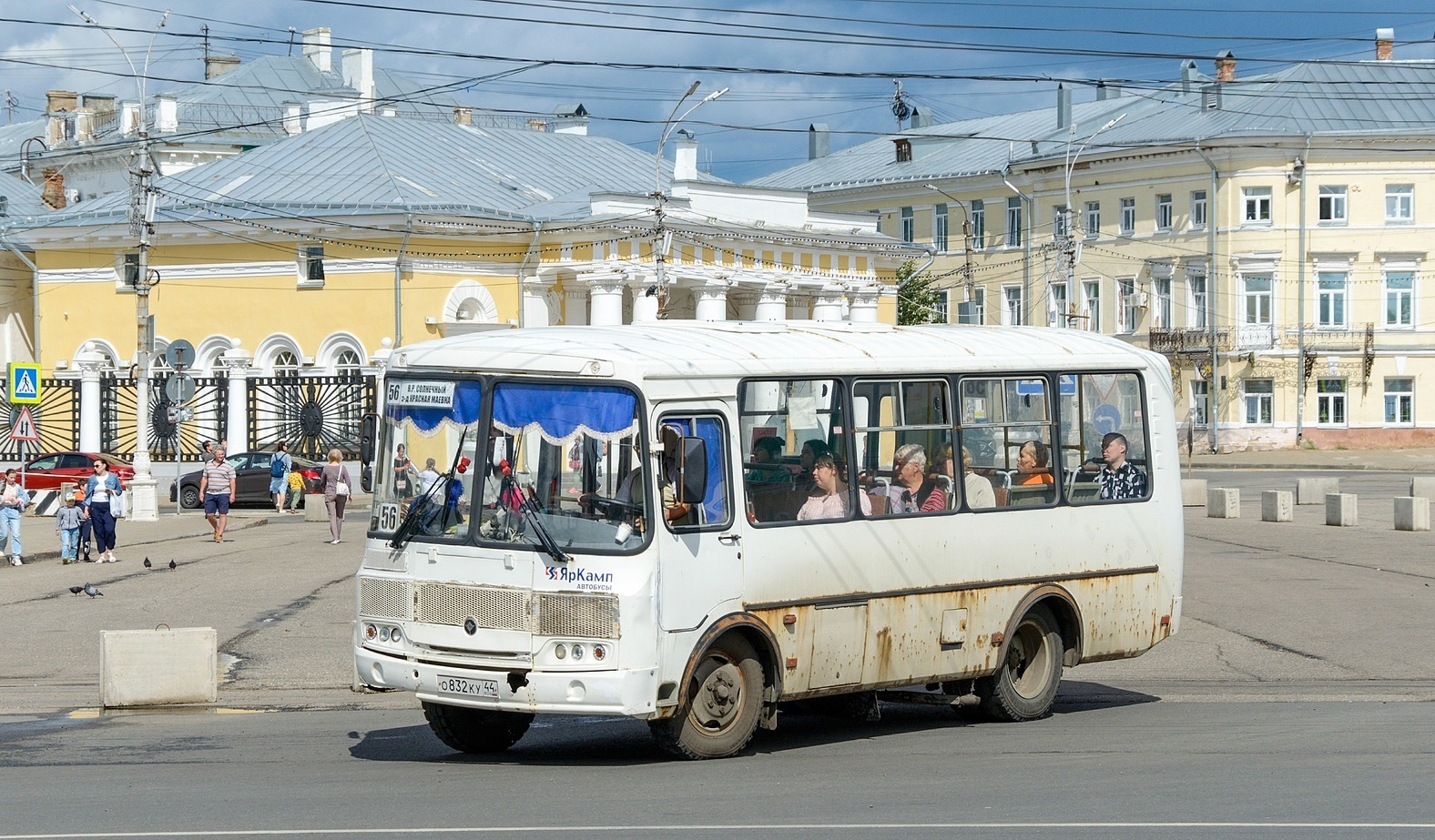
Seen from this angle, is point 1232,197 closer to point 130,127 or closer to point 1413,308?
point 1413,308

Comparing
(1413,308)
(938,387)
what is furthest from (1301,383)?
(938,387)

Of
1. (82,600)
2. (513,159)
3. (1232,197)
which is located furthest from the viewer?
(1232,197)

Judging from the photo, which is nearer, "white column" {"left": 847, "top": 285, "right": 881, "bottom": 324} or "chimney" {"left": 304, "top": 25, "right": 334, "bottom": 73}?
"white column" {"left": 847, "top": 285, "right": 881, "bottom": 324}

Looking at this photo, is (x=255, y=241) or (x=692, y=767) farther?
(x=255, y=241)

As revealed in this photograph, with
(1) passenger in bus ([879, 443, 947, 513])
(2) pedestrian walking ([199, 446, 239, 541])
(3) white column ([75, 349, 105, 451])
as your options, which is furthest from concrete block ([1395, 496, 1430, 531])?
(3) white column ([75, 349, 105, 451])

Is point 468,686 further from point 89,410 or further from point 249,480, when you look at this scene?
point 89,410

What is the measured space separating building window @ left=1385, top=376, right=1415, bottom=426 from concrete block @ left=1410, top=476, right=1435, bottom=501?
27.4 meters

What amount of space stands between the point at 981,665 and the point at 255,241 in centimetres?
4534

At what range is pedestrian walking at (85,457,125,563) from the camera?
26.6 m

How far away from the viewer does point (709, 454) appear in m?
10.6

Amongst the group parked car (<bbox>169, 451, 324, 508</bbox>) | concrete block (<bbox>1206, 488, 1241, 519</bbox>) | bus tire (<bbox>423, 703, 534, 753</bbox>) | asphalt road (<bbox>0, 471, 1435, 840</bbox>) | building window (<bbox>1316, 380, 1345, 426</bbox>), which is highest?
building window (<bbox>1316, 380, 1345, 426</bbox>)

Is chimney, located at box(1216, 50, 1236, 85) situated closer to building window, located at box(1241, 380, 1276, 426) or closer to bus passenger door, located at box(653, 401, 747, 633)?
building window, located at box(1241, 380, 1276, 426)

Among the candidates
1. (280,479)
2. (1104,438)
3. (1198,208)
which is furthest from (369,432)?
(1198,208)

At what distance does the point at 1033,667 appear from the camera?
12477mm
